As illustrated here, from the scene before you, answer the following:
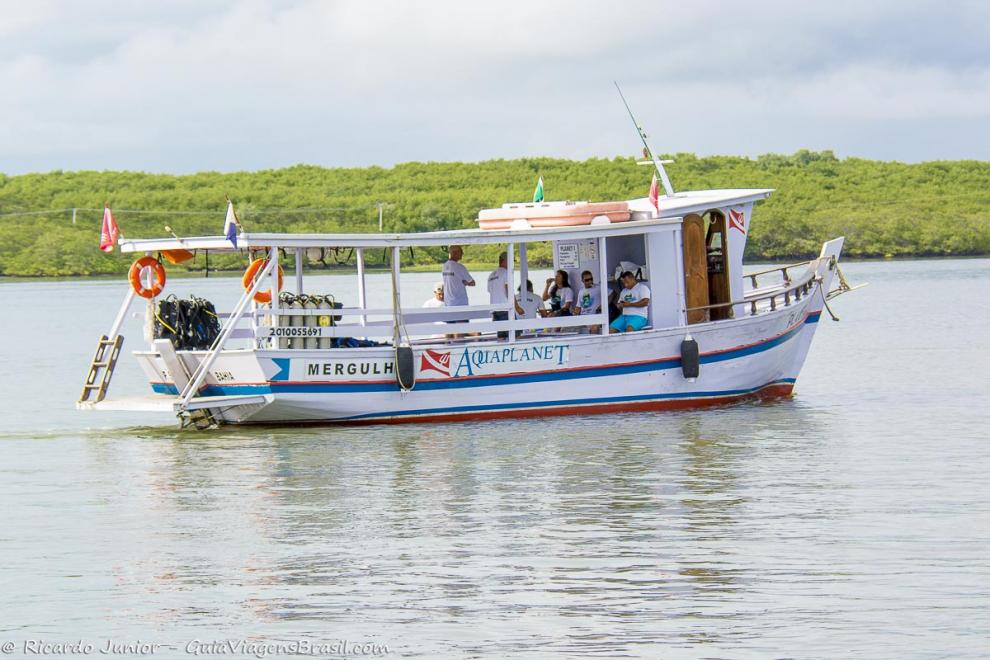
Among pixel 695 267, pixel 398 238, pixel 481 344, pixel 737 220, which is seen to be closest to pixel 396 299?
pixel 398 238

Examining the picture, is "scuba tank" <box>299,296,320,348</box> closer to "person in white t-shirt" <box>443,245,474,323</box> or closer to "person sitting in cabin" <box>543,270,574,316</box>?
"person in white t-shirt" <box>443,245,474,323</box>

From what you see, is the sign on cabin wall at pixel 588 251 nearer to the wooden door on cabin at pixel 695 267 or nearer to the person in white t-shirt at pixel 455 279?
the wooden door on cabin at pixel 695 267

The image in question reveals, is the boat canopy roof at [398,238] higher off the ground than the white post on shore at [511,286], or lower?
higher

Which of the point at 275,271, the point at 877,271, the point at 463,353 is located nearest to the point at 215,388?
the point at 275,271

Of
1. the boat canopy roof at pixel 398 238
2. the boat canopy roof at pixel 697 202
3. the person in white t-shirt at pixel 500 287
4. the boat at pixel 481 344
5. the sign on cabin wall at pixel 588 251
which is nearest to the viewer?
the boat canopy roof at pixel 398 238

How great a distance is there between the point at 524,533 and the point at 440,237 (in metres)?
5.59

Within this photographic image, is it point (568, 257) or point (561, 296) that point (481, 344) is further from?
point (568, 257)

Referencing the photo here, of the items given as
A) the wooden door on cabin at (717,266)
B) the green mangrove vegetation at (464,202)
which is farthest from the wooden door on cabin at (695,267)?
the green mangrove vegetation at (464,202)

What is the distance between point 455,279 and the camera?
1719cm

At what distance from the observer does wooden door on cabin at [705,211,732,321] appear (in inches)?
704

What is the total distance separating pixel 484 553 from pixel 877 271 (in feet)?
240

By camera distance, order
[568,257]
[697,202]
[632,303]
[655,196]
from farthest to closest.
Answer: [568,257] < [697,202] < [632,303] < [655,196]

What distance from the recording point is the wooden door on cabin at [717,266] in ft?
58.6

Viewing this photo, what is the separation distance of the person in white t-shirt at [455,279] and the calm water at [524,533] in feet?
5.44
